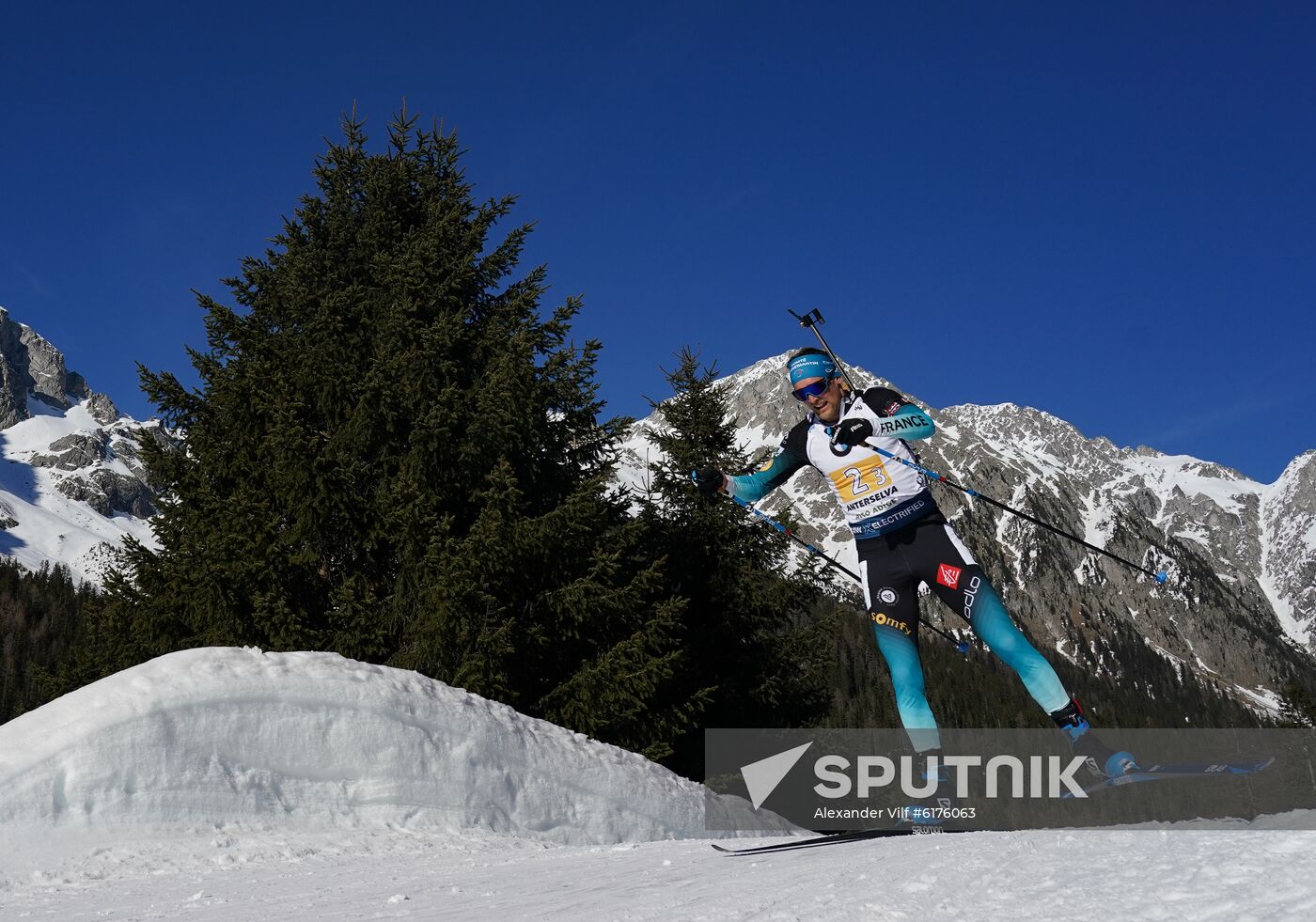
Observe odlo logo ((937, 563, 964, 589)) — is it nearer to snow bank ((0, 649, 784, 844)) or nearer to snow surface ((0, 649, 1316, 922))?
snow surface ((0, 649, 1316, 922))

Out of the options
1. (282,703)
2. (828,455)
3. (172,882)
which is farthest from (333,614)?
(828,455)

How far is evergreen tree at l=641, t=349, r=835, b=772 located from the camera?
1612cm

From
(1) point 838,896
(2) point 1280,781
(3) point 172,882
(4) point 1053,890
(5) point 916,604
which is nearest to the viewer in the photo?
(4) point 1053,890

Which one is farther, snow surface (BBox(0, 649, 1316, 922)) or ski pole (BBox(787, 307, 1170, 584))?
ski pole (BBox(787, 307, 1170, 584))

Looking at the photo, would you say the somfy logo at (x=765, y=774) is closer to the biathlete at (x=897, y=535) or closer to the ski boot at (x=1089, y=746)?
the biathlete at (x=897, y=535)

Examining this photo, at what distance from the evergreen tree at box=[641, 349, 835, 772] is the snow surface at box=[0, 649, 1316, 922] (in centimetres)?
627

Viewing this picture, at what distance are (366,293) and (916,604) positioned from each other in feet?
33.4

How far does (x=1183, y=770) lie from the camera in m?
6.57

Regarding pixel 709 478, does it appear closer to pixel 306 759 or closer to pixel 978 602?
pixel 978 602

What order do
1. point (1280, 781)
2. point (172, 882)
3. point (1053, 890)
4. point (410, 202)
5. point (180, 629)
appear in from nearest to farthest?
1. point (1053, 890)
2. point (172, 882)
3. point (180, 629)
4. point (410, 202)
5. point (1280, 781)

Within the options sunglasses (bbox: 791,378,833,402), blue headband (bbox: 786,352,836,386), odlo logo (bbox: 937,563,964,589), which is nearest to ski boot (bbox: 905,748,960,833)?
odlo logo (bbox: 937,563,964,589)

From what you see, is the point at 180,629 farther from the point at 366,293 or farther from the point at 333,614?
the point at 366,293

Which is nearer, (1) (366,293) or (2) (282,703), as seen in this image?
(2) (282,703)

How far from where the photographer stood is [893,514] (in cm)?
743
